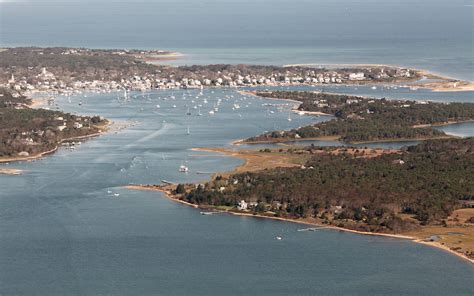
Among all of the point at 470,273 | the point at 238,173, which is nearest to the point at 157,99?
the point at 238,173

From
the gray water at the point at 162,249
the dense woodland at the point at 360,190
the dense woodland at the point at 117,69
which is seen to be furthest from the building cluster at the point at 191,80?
the dense woodland at the point at 360,190

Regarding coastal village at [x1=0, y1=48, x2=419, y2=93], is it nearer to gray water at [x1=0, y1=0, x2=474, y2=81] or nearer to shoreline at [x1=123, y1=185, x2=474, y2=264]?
gray water at [x1=0, y1=0, x2=474, y2=81]

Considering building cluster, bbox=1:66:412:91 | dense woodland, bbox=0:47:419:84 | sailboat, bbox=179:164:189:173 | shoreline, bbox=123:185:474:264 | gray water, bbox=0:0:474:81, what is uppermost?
gray water, bbox=0:0:474:81

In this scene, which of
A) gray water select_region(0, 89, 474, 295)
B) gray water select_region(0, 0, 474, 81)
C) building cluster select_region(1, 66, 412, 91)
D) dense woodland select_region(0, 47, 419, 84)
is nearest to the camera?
gray water select_region(0, 89, 474, 295)

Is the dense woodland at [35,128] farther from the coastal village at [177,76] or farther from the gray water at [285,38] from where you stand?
the gray water at [285,38]

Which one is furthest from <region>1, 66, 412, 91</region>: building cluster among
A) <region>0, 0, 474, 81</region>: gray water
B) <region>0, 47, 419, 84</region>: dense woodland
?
<region>0, 0, 474, 81</region>: gray water

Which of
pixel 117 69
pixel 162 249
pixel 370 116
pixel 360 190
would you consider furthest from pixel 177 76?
pixel 162 249

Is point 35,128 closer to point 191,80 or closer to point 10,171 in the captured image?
point 10,171
